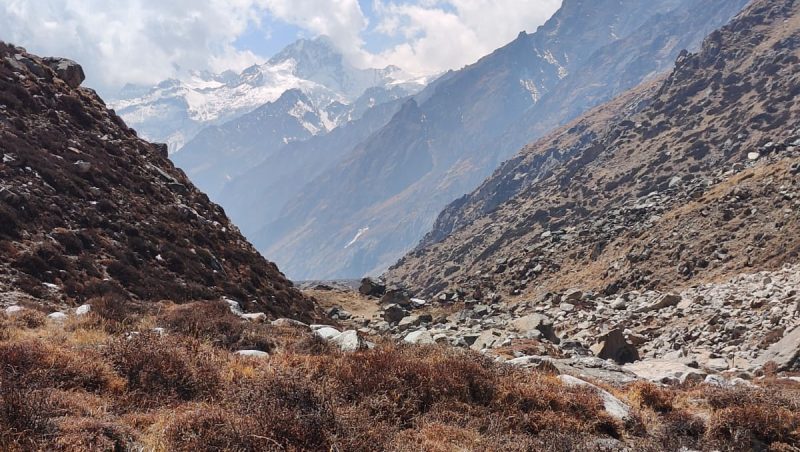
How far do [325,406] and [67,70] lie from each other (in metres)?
38.7

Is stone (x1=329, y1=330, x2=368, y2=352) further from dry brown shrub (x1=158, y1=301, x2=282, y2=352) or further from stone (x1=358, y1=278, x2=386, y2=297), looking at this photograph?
stone (x1=358, y1=278, x2=386, y2=297)

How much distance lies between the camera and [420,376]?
777cm

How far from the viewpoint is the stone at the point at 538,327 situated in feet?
73.9

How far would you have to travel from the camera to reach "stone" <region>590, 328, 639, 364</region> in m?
18.4

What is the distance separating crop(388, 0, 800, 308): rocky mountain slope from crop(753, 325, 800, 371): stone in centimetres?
1159

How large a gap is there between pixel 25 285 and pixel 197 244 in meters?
11.1

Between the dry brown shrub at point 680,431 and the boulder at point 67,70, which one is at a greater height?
the boulder at point 67,70

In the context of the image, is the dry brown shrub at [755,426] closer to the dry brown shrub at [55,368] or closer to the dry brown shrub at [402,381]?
the dry brown shrub at [402,381]

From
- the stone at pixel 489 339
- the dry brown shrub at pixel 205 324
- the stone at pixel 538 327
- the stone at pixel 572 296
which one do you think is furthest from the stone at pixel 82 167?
the stone at pixel 572 296

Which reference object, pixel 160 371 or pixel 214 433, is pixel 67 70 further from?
pixel 214 433

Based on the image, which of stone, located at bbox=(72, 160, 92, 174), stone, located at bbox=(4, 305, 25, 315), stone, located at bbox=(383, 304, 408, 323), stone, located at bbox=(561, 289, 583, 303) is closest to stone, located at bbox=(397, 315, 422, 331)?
stone, located at bbox=(383, 304, 408, 323)

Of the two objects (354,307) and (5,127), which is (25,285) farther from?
(354,307)

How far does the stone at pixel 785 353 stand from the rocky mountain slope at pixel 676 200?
11587 mm

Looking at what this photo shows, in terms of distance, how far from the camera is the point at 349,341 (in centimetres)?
1196
